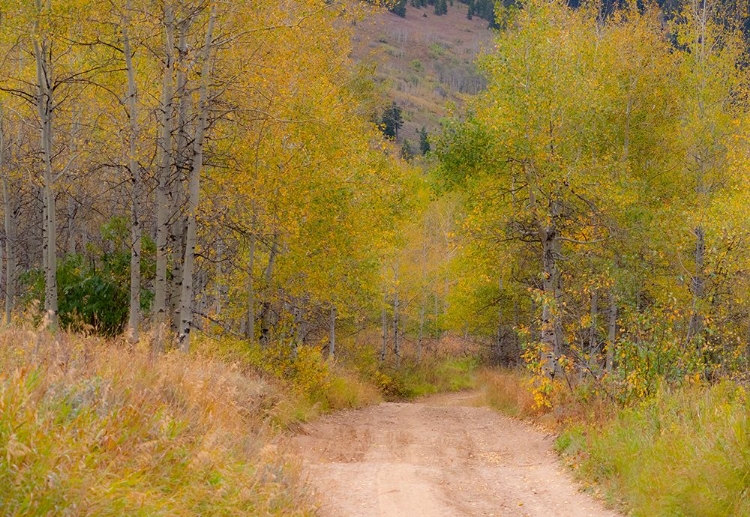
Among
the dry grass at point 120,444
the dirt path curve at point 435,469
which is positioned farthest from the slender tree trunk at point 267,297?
the dry grass at point 120,444

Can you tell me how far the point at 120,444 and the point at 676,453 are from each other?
614 centimetres

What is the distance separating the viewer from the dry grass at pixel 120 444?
406 cm

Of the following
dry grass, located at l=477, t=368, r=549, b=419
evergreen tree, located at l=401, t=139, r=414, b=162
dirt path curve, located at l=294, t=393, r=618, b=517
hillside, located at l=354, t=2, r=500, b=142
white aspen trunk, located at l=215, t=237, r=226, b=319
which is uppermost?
hillside, located at l=354, t=2, r=500, b=142

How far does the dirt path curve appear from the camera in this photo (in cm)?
841

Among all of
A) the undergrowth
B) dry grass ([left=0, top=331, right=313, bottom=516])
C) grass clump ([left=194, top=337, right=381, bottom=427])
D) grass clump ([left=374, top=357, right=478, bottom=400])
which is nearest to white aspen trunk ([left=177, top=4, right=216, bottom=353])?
grass clump ([left=194, top=337, right=381, bottom=427])

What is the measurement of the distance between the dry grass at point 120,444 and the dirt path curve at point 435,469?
1.38 meters

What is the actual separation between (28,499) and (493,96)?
1505cm

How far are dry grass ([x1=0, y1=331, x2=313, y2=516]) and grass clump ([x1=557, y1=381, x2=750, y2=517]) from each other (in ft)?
12.6

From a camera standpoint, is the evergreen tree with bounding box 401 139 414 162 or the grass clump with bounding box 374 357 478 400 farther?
the evergreen tree with bounding box 401 139 414 162

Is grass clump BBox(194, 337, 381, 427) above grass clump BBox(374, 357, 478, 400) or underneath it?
above

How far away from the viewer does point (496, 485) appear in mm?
9969

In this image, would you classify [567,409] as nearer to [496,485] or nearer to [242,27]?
[496,485]

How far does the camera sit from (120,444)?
5199mm

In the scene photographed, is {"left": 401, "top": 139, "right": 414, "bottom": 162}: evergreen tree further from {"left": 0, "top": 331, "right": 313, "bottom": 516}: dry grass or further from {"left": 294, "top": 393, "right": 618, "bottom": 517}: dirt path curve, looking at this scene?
{"left": 0, "top": 331, "right": 313, "bottom": 516}: dry grass
